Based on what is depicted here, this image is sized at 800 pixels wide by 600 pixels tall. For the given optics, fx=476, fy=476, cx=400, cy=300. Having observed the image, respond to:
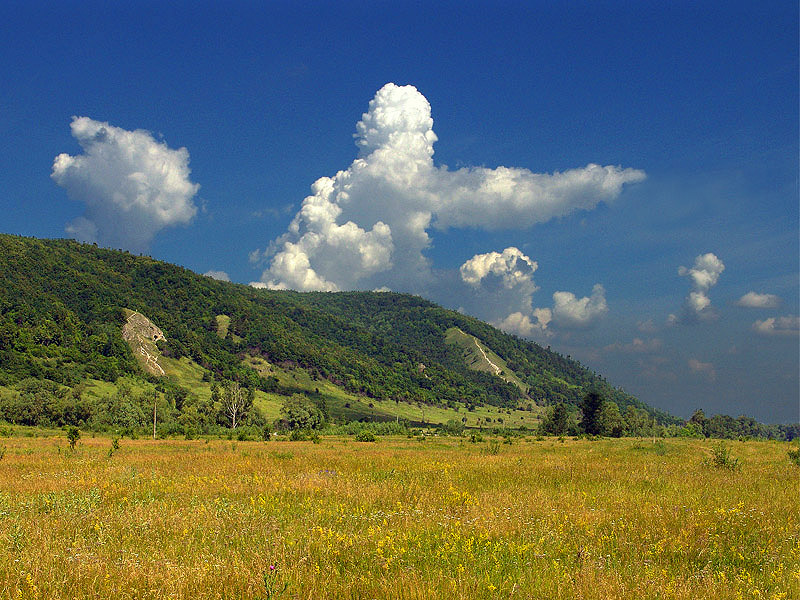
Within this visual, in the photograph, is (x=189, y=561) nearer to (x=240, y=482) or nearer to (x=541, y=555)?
(x=541, y=555)

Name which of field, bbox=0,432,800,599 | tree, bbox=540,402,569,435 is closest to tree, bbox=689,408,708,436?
tree, bbox=540,402,569,435

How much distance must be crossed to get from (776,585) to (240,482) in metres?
11.7

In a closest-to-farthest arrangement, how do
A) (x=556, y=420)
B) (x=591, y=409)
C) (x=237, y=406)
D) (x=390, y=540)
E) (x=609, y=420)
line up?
(x=390, y=540) < (x=609, y=420) < (x=591, y=409) < (x=556, y=420) < (x=237, y=406)

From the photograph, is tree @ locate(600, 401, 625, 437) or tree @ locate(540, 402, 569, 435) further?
tree @ locate(540, 402, 569, 435)

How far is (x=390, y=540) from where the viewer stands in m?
7.08

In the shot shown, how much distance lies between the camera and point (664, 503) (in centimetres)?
1077

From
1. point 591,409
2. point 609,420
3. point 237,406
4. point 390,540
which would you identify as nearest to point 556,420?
point 591,409

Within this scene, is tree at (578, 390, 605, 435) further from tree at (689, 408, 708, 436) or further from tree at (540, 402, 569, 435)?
tree at (689, 408, 708, 436)

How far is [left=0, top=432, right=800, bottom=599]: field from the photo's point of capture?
578cm

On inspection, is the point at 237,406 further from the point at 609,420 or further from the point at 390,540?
the point at 390,540

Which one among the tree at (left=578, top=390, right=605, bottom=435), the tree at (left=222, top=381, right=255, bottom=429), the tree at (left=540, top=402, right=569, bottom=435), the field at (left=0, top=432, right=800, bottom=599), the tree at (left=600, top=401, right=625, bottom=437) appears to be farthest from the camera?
the tree at (left=222, top=381, right=255, bottom=429)

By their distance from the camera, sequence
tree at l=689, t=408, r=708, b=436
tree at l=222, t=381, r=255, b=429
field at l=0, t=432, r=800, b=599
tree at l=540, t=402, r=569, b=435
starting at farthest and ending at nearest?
tree at l=689, t=408, r=708, b=436 < tree at l=222, t=381, r=255, b=429 < tree at l=540, t=402, r=569, b=435 < field at l=0, t=432, r=800, b=599

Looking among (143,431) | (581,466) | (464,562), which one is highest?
(464,562)

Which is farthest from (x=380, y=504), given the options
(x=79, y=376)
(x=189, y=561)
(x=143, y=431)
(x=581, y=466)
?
(x=79, y=376)
